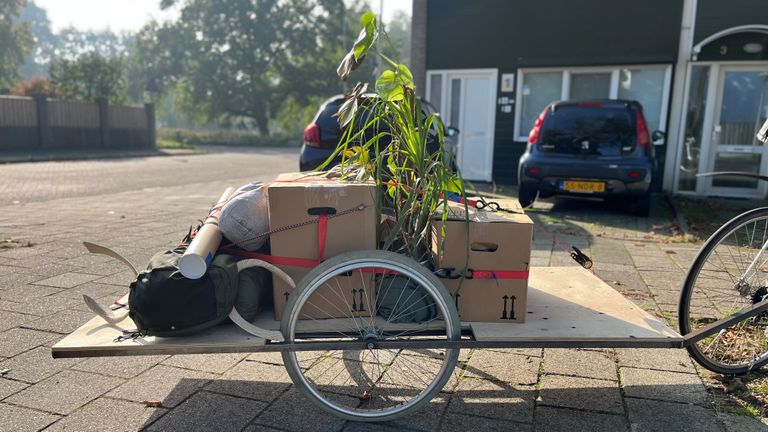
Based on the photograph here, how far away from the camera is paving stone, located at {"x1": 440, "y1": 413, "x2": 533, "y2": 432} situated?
248cm

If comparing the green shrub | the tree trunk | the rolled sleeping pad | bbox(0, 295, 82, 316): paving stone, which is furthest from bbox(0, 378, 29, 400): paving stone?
the tree trunk

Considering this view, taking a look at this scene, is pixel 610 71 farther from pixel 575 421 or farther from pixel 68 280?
pixel 68 280

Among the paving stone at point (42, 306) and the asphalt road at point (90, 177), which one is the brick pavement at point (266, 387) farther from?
the asphalt road at point (90, 177)

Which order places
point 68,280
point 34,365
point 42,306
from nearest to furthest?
point 34,365
point 42,306
point 68,280

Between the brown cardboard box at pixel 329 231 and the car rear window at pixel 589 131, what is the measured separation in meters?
6.12

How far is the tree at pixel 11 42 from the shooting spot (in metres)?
46.9

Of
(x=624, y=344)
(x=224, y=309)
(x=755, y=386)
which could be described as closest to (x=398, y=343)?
(x=224, y=309)

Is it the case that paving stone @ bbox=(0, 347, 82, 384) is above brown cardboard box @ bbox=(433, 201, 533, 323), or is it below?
below

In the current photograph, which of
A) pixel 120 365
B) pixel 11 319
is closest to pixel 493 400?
pixel 120 365

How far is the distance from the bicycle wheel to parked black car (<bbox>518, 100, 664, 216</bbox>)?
15.1 feet

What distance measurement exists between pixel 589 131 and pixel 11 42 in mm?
53876

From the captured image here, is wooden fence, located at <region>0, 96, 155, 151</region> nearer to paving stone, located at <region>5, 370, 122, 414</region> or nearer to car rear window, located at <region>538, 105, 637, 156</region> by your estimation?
car rear window, located at <region>538, 105, 637, 156</region>

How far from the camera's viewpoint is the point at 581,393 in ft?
9.20

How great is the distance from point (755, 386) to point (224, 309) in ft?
8.75
